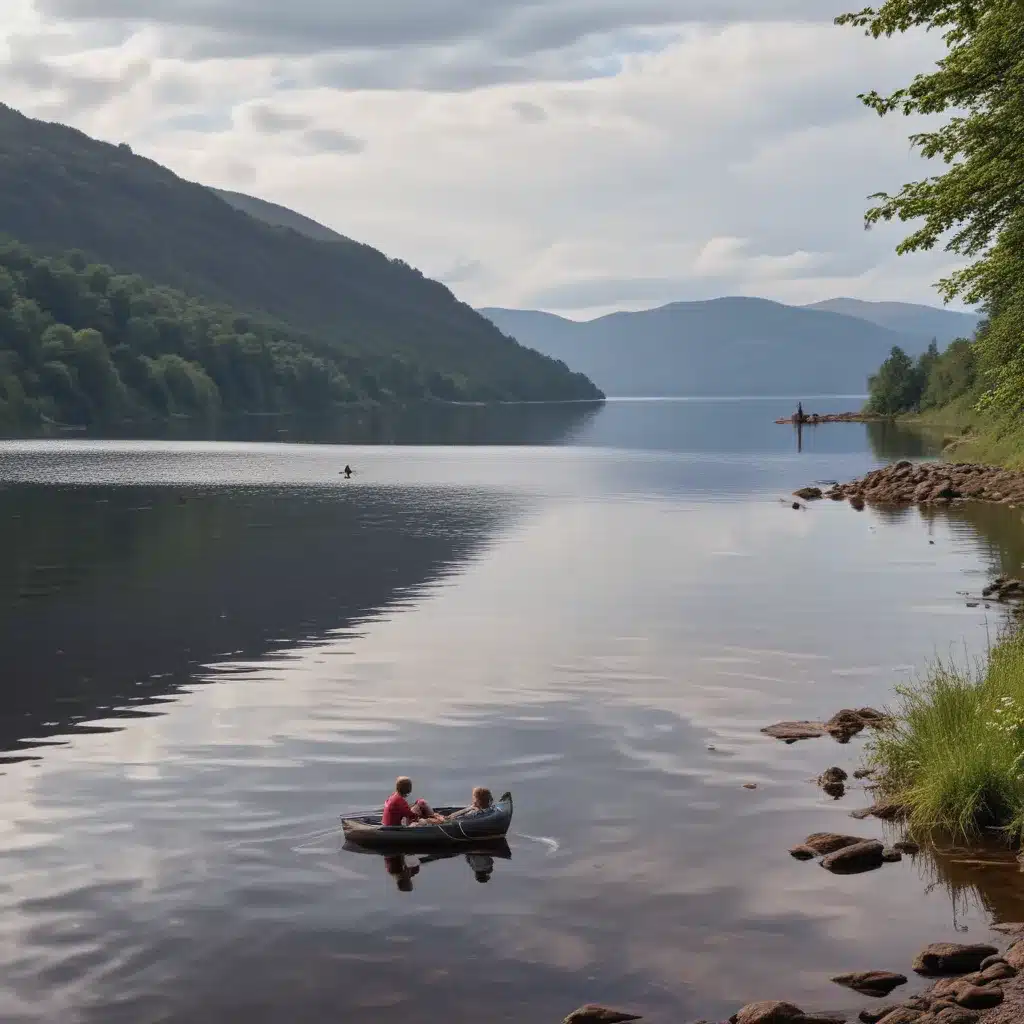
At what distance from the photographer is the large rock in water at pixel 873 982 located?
1848 centimetres

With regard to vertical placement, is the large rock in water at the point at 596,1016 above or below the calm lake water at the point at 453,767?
below

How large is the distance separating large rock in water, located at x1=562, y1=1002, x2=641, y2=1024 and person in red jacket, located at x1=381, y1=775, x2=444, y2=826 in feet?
24.3

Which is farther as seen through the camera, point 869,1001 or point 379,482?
point 379,482

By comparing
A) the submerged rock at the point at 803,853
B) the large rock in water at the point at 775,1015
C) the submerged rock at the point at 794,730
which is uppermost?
the submerged rock at the point at 794,730

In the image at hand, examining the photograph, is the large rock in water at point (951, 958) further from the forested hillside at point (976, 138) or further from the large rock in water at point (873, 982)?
the forested hillside at point (976, 138)

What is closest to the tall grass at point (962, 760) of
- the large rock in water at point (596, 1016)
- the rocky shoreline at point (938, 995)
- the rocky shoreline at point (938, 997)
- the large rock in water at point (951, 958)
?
the rocky shoreline at point (938, 995)

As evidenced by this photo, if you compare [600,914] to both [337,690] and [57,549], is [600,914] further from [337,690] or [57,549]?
[57,549]

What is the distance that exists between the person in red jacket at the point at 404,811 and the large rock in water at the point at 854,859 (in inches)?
261

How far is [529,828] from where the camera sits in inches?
1005

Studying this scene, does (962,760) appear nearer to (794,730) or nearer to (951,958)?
(951,958)

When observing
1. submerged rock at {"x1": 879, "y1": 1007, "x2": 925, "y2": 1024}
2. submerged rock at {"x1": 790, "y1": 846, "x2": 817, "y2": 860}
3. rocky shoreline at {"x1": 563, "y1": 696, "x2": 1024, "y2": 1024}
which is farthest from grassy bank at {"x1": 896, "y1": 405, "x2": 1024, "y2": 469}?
submerged rock at {"x1": 879, "y1": 1007, "x2": 925, "y2": 1024}

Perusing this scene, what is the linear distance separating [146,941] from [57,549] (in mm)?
52354

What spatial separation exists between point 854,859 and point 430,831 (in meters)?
7.14

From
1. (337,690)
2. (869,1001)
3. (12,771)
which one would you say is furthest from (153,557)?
(869,1001)
